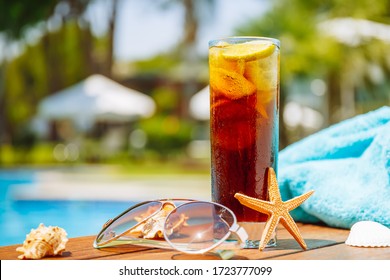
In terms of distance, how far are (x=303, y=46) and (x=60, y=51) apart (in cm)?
1288

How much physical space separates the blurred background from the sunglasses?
607 centimetres

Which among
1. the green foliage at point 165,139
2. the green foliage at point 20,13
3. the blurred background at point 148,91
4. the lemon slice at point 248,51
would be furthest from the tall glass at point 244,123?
the green foliage at point 20,13

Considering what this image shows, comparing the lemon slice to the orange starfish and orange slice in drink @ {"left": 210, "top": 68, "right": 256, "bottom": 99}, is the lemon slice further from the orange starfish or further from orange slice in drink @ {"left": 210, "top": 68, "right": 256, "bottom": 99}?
the orange starfish

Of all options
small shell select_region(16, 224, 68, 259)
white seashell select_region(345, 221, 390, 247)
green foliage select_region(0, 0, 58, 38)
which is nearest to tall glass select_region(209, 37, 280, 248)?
white seashell select_region(345, 221, 390, 247)

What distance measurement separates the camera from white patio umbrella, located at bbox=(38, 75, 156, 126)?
17250mm

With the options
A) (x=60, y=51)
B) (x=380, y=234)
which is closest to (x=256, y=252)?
(x=380, y=234)

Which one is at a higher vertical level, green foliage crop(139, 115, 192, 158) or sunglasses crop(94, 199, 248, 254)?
sunglasses crop(94, 199, 248, 254)

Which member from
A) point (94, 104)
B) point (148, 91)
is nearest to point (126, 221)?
point (94, 104)

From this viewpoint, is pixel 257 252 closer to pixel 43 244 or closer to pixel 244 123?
pixel 244 123

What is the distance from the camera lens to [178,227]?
1562 mm

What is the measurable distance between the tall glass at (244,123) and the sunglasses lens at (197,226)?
0.06 metres

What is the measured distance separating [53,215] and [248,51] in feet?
26.4
